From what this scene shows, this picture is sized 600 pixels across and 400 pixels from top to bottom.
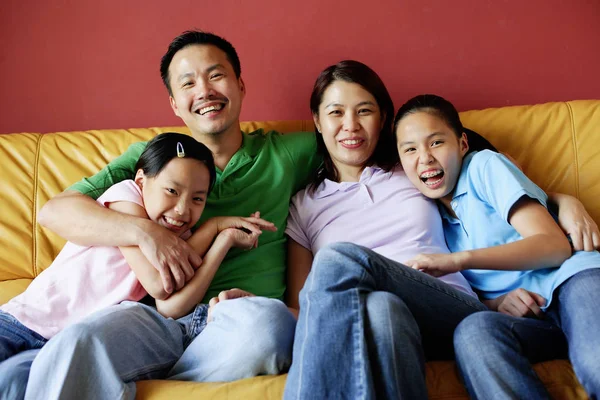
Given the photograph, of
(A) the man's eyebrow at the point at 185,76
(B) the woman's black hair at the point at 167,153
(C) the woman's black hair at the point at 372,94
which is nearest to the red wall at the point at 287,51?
(C) the woman's black hair at the point at 372,94

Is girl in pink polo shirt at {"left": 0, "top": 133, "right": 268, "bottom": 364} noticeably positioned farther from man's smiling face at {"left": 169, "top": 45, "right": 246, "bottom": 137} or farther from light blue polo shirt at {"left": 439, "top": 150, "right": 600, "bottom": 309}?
light blue polo shirt at {"left": 439, "top": 150, "right": 600, "bottom": 309}

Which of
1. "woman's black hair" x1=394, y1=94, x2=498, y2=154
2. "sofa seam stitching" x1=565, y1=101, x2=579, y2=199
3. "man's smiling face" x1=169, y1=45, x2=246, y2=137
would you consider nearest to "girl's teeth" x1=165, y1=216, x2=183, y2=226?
"man's smiling face" x1=169, y1=45, x2=246, y2=137

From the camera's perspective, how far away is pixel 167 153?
4.63 ft

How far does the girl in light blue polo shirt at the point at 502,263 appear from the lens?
3.39ft

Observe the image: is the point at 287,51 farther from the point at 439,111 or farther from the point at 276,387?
the point at 276,387

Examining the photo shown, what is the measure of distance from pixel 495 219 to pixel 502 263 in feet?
0.59

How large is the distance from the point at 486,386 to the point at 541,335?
0.25 meters

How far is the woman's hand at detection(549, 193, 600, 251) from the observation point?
1.27 metres

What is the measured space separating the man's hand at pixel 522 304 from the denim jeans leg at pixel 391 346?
316 mm

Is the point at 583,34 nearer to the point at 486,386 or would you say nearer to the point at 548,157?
the point at 548,157

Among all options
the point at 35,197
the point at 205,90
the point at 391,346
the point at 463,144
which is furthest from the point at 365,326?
the point at 35,197

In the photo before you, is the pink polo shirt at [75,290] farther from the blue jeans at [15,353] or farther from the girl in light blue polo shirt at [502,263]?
the girl in light blue polo shirt at [502,263]

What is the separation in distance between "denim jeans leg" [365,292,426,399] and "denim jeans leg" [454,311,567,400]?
105 millimetres

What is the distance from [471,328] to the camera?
1.08 m
